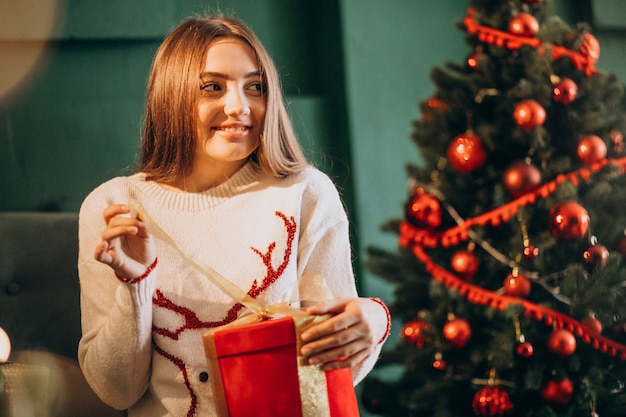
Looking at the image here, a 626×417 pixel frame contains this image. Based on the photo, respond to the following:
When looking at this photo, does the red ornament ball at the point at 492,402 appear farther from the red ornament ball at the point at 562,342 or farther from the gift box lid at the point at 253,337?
the gift box lid at the point at 253,337

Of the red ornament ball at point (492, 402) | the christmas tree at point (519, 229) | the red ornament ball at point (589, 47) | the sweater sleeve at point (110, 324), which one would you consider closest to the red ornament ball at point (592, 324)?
the christmas tree at point (519, 229)

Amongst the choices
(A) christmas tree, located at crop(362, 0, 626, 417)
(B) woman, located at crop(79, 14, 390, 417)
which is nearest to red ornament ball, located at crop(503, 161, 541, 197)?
(A) christmas tree, located at crop(362, 0, 626, 417)

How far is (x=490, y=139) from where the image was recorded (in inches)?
75.2

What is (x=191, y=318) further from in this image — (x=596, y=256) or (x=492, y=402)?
(x=596, y=256)

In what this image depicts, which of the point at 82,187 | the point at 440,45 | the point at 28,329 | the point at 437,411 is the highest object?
the point at 440,45

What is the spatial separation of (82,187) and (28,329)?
0.41 meters

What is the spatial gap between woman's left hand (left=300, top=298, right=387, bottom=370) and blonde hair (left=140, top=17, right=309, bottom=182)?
40 centimetres

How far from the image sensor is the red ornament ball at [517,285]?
186 centimetres

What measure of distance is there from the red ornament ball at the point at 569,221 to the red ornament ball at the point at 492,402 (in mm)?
411

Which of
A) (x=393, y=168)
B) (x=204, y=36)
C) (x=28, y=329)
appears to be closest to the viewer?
(x=204, y=36)

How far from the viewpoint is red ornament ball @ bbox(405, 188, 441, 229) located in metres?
1.95

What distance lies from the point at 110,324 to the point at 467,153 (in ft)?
3.32

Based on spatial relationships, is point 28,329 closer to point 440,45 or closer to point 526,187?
point 526,187

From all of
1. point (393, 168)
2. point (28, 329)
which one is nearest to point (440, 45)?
point (393, 168)
